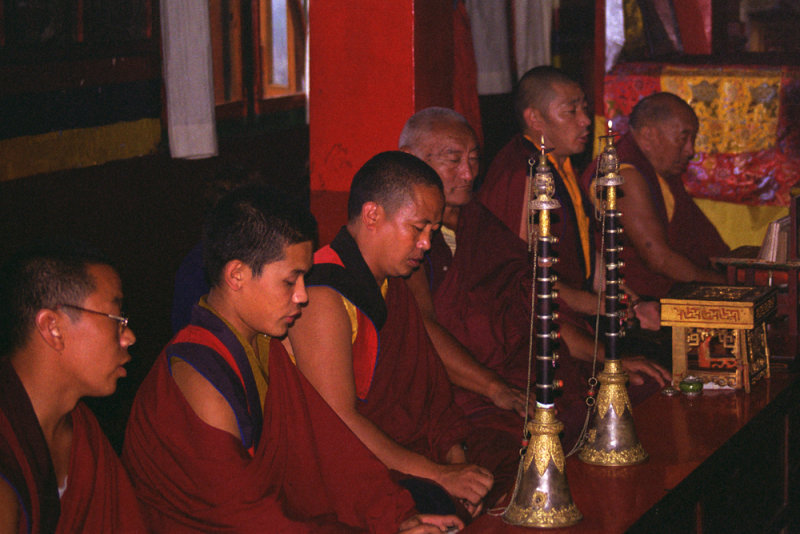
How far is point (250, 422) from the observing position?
1984 mm

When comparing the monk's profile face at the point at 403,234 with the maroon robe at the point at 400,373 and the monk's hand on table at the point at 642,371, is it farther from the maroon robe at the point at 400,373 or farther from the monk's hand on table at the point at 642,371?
the monk's hand on table at the point at 642,371

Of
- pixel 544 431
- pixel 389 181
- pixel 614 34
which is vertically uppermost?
pixel 614 34

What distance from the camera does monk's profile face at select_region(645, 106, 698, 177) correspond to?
14.8 feet

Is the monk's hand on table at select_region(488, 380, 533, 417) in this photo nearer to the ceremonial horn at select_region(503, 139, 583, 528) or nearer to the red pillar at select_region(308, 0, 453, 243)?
the ceremonial horn at select_region(503, 139, 583, 528)

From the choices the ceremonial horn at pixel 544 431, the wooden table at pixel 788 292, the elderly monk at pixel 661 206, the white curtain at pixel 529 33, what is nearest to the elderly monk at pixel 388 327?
the ceremonial horn at pixel 544 431

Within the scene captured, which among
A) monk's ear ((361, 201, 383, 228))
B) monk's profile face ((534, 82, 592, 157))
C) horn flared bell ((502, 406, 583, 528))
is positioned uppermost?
monk's profile face ((534, 82, 592, 157))

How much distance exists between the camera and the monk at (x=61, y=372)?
5.56 feet

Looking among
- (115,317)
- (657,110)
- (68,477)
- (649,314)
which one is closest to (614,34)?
(657,110)

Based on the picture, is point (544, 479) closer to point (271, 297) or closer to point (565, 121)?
point (271, 297)

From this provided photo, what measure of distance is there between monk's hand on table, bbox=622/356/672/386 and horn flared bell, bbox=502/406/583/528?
1.12 metres

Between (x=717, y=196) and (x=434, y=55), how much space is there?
261cm

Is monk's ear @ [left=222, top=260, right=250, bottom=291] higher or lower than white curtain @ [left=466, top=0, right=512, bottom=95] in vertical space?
lower

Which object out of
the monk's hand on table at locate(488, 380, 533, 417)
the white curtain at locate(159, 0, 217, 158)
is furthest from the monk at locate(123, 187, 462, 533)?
the white curtain at locate(159, 0, 217, 158)

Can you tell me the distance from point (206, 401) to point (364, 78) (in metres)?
2.36
